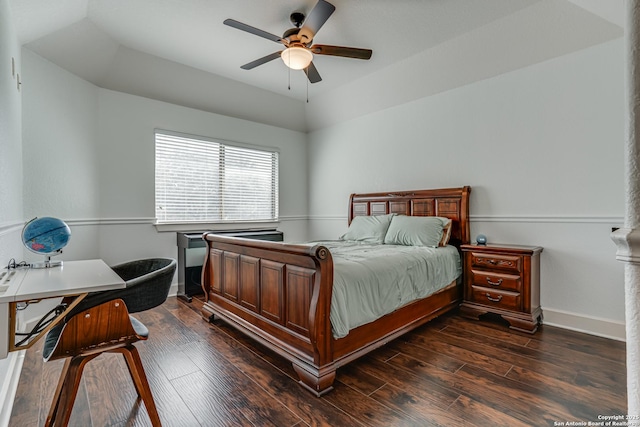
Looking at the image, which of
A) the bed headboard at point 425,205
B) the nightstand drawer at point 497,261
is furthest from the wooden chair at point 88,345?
the bed headboard at point 425,205

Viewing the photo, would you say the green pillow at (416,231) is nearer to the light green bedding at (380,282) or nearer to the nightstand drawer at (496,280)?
the light green bedding at (380,282)

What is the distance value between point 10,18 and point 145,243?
2531 mm

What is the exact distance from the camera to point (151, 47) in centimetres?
343

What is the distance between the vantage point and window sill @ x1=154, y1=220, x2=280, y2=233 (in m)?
4.20

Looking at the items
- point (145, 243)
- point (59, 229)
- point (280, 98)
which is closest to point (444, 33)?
point (280, 98)

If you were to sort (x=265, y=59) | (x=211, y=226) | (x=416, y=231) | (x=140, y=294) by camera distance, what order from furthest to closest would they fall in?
(x=211, y=226)
(x=416, y=231)
(x=265, y=59)
(x=140, y=294)

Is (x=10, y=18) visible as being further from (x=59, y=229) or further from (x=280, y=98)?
(x=280, y=98)

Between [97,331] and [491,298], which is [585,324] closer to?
[491,298]

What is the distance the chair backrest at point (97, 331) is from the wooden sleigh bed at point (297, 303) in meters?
0.96

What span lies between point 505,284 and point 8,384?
154 inches

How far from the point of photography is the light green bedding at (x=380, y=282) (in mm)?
2061

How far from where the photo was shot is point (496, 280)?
10.1 ft

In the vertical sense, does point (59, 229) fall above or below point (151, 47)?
below

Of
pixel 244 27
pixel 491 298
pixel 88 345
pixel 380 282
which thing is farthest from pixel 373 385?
pixel 244 27
